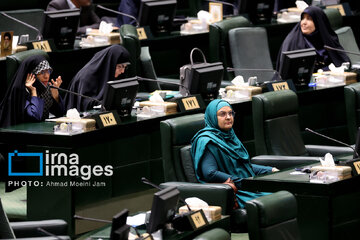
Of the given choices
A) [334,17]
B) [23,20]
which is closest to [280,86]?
[334,17]

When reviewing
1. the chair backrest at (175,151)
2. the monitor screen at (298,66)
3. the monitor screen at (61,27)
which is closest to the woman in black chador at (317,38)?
the monitor screen at (298,66)

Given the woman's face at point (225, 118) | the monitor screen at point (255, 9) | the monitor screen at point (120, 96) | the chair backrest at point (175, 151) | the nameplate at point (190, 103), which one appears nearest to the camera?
the chair backrest at point (175, 151)

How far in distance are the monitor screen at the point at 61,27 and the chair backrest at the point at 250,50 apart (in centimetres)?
137

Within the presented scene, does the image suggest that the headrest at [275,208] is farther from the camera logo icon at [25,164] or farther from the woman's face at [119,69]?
the woman's face at [119,69]

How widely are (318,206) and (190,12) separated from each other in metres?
5.53

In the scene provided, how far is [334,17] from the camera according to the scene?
941 centimetres

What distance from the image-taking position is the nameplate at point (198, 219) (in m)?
4.52

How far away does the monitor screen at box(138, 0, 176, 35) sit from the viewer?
874 centimetres

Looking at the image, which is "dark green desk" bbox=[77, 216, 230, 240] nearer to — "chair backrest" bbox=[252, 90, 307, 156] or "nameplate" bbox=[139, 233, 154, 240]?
"nameplate" bbox=[139, 233, 154, 240]

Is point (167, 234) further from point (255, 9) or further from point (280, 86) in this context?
point (255, 9)

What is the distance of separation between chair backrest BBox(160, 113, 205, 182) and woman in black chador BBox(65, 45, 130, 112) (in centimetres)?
144

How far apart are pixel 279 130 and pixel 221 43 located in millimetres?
2071

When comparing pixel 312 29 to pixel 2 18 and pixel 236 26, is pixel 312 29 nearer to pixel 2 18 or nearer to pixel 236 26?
pixel 236 26

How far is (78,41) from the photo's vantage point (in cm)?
862
